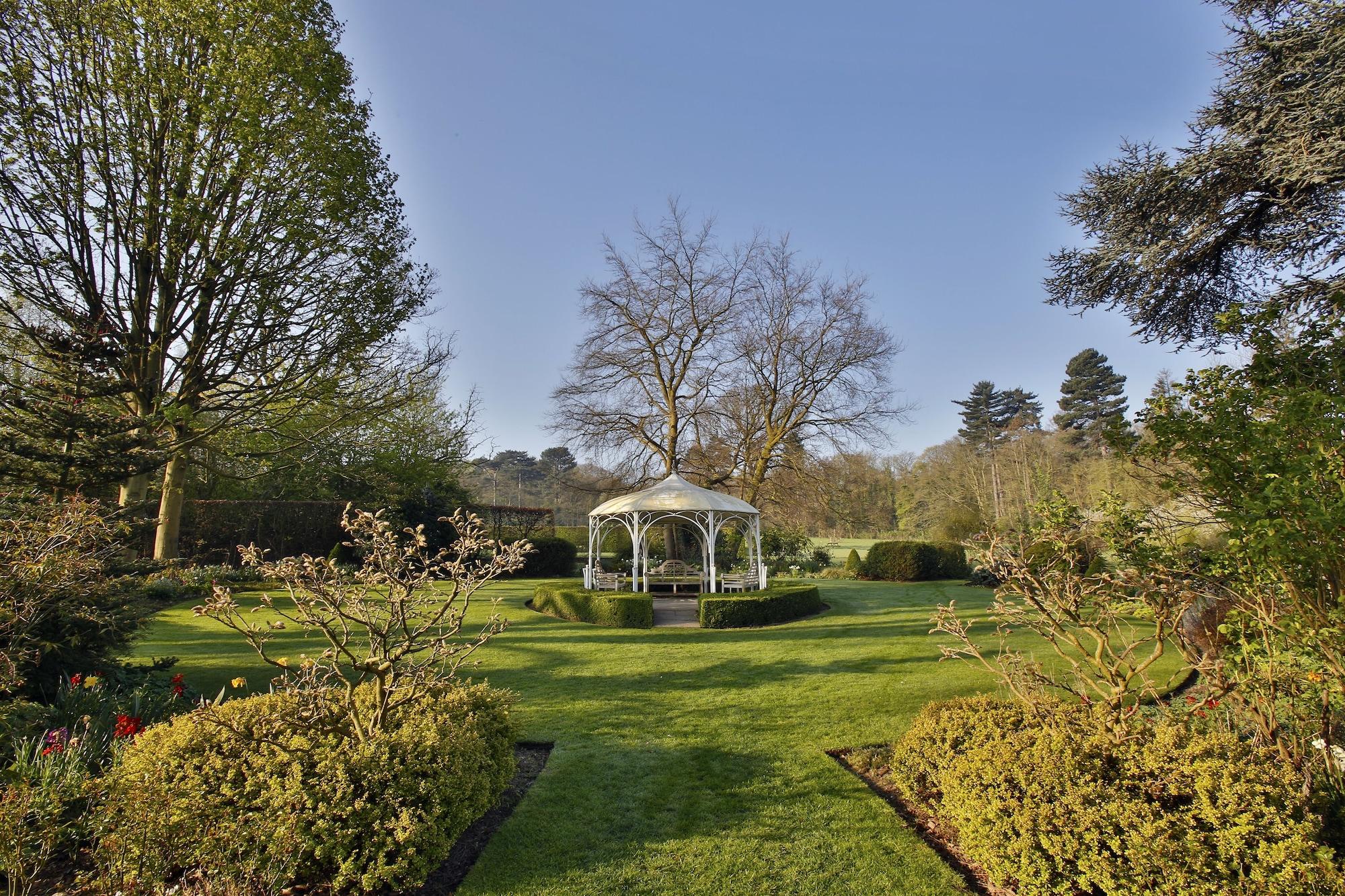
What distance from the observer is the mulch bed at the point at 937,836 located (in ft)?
11.3

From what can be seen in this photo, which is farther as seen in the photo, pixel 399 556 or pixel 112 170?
pixel 112 170

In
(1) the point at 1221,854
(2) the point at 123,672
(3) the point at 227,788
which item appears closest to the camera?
(1) the point at 1221,854

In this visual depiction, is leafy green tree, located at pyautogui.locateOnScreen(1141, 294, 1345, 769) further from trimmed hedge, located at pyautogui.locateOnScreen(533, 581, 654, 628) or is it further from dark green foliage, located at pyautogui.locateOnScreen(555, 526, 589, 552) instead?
dark green foliage, located at pyautogui.locateOnScreen(555, 526, 589, 552)

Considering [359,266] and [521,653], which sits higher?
[359,266]

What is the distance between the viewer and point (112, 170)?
31.7 feet

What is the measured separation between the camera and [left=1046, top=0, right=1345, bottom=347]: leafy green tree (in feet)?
18.8

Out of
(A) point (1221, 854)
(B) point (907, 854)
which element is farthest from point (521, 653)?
(A) point (1221, 854)

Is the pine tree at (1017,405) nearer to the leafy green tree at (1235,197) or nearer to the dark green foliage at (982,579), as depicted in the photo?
the dark green foliage at (982,579)

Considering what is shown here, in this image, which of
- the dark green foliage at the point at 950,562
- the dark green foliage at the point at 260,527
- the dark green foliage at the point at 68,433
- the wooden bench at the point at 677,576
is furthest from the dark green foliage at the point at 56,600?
Answer: the dark green foliage at the point at 950,562

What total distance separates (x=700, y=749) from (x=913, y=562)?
18366 mm

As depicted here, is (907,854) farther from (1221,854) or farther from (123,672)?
(123,672)

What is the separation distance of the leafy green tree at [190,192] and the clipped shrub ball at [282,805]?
6.31 metres

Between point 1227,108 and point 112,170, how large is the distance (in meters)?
14.9

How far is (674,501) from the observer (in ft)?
46.3
